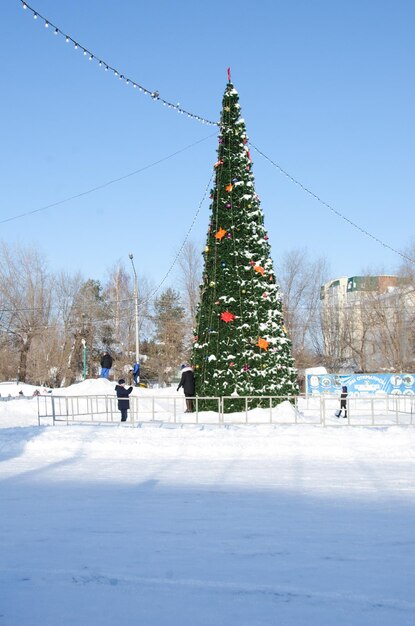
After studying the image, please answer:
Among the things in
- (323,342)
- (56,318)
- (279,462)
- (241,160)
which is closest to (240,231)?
(241,160)

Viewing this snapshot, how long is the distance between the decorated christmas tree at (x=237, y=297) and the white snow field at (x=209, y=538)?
7.25 meters

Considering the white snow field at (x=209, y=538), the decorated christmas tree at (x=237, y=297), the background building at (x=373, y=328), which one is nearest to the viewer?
the white snow field at (x=209, y=538)

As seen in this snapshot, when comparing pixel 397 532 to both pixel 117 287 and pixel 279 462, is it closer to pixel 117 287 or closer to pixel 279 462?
pixel 279 462

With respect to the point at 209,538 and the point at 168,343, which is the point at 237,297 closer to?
the point at 209,538

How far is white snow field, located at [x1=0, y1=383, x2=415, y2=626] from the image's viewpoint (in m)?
4.76

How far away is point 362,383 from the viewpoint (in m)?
33.8

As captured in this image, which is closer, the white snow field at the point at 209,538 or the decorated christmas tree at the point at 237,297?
the white snow field at the point at 209,538

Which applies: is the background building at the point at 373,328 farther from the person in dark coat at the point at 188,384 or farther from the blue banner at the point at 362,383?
the person in dark coat at the point at 188,384

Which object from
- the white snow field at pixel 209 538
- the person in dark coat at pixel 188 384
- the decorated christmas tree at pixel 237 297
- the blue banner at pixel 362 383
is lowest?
the blue banner at pixel 362 383

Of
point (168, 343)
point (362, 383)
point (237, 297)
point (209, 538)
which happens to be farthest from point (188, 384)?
point (168, 343)

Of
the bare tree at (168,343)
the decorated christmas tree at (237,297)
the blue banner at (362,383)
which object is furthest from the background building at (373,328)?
the decorated christmas tree at (237,297)

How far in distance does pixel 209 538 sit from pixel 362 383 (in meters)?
28.0

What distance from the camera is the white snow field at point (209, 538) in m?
4.76

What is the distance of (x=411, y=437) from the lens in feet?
48.8
